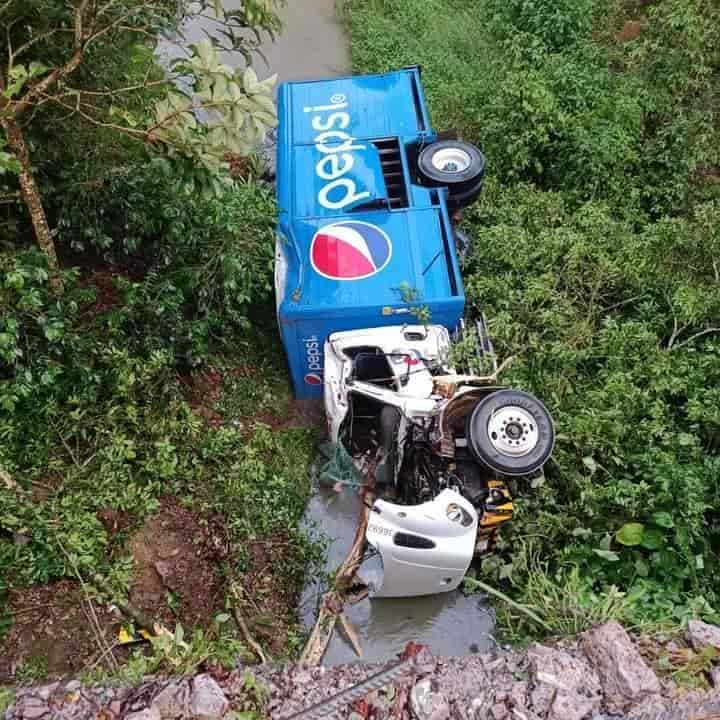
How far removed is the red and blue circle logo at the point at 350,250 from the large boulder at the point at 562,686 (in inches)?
135

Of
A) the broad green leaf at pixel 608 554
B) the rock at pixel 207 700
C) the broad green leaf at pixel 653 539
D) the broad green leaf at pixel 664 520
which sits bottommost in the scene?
the broad green leaf at pixel 608 554

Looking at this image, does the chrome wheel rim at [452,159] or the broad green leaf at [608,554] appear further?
the chrome wheel rim at [452,159]

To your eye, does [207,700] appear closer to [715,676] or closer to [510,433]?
[715,676]

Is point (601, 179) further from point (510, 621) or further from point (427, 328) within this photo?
point (510, 621)

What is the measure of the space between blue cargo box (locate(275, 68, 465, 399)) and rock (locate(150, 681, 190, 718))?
3.09 m

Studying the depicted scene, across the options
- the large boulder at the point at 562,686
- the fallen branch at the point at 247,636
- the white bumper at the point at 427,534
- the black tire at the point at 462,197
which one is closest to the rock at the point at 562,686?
the large boulder at the point at 562,686

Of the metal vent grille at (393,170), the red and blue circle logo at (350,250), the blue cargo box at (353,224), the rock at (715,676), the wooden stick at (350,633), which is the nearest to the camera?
the rock at (715,676)

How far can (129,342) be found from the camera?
19.3 feet

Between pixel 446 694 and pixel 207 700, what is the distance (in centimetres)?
124

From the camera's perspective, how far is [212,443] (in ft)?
19.8

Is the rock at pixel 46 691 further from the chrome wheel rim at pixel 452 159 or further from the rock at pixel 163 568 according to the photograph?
the chrome wheel rim at pixel 452 159

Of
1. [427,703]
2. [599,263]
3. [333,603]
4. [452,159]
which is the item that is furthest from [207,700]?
[452,159]

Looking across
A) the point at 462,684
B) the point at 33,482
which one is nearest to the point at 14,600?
the point at 33,482

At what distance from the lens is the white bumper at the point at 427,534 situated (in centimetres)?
515
